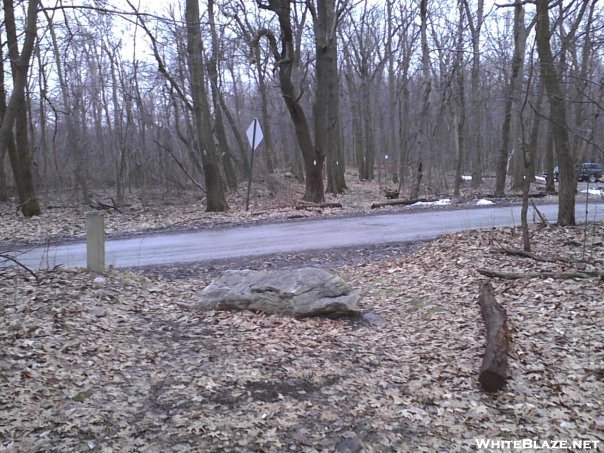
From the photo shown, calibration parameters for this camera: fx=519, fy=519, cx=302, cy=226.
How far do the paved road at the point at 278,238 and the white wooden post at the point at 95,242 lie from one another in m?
1.57

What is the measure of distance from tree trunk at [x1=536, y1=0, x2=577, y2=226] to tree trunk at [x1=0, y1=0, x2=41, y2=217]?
8.16m

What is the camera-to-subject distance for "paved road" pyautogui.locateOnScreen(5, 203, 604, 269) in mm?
10383

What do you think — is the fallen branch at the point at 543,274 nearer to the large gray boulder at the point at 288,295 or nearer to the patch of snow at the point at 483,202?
the large gray boulder at the point at 288,295

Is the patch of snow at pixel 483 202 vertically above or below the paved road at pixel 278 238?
above

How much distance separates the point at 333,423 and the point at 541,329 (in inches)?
114

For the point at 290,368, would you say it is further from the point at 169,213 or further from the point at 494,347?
the point at 169,213

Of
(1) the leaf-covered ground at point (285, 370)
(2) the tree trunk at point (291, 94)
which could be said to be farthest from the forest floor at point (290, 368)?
(2) the tree trunk at point (291, 94)

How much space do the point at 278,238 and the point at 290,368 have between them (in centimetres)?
740

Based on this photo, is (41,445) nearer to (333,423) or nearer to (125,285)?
(333,423)

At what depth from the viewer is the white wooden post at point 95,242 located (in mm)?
7652

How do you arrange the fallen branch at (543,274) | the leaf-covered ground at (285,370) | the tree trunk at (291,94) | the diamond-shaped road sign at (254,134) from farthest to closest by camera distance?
1. the diamond-shaped road sign at (254,134)
2. the tree trunk at (291,94)
3. the fallen branch at (543,274)
4. the leaf-covered ground at (285,370)

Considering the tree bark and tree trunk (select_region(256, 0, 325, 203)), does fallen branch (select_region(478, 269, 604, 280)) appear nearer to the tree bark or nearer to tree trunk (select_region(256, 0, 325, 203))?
tree trunk (select_region(256, 0, 325, 203))

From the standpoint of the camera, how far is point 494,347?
492 centimetres

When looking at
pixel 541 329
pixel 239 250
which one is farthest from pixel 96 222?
pixel 541 329
